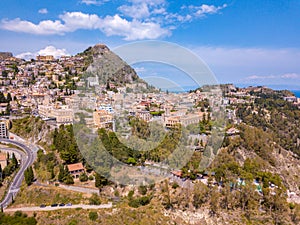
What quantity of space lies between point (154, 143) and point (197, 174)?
75.8 inches

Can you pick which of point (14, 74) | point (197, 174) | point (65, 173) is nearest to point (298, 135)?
point (197, 174)

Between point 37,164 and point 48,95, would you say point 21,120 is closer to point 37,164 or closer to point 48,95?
point 48,95

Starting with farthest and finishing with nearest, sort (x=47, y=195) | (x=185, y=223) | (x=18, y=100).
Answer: (x=18, y=100)
(x=47, y=195)
(x=185, y=223)

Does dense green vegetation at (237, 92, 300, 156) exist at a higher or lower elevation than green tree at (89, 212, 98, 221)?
higher

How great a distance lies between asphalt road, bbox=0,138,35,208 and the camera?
6247 millimetres

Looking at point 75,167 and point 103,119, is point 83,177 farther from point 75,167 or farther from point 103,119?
point 103,119

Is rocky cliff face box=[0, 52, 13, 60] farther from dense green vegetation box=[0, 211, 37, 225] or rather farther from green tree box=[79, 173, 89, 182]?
dense green vegetation box=[0, 211, 37, 225]

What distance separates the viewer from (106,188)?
19.9ft

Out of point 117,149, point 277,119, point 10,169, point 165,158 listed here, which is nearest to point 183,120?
point 165,158

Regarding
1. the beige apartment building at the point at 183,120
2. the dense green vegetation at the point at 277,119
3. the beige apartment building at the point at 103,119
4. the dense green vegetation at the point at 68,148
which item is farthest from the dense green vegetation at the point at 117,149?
the dense green vegetation at the point at 277,119

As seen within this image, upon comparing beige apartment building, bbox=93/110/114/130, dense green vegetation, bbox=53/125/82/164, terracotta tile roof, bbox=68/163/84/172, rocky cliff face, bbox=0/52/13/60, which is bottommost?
terracotta tile roof, bbox=68/163/84/172

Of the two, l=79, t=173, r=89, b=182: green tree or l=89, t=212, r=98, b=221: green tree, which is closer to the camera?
l=89, t=212, r=98, b=221: green tree

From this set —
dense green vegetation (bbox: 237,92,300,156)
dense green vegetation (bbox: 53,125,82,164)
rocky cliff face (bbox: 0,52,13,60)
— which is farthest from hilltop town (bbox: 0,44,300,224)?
rocky cliff face (bbox: 0,52,13,60)

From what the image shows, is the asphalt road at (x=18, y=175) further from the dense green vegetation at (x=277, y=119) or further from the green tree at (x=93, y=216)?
the dense green vegetation at (x=277, y=119)
